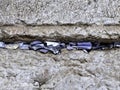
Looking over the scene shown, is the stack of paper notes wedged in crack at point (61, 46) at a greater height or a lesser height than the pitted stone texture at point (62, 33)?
lesser

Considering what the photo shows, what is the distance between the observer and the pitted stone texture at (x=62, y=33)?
3.31ft

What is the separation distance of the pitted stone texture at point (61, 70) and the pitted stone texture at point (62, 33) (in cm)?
5

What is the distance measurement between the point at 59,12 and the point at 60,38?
0.08 m

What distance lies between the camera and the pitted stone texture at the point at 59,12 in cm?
101

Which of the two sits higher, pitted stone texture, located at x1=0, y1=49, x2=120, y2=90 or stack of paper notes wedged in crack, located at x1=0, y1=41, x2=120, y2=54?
stack of paper notes wedged in crack, located at x1=0, y1=41, x2=120, y2=54

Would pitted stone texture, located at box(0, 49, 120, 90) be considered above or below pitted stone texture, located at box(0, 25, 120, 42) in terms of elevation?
below

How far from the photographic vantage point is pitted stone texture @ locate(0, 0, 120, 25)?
3.31 feet

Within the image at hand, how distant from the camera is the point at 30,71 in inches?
39.5

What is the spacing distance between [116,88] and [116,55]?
11cm

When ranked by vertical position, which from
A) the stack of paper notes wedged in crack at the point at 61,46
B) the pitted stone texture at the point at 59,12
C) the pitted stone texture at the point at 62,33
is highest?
the pitted stone texture at the point at 59,12

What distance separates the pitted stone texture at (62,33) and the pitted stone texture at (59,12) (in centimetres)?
2

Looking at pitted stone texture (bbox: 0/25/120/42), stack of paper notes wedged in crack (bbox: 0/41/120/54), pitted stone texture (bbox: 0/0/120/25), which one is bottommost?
stack of paper notes wedged in crack (bbox: 0/41/120/54)

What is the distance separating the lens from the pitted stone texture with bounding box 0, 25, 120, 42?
101 cm

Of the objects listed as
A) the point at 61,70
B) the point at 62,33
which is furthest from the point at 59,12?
the point at 61,70
